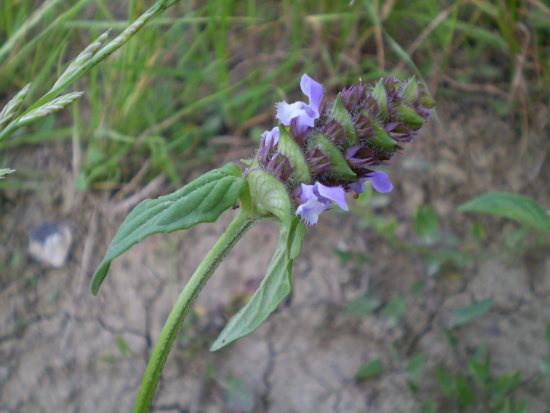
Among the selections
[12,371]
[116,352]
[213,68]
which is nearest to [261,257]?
[116,352]

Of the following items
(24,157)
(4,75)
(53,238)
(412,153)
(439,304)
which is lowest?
(439,304)

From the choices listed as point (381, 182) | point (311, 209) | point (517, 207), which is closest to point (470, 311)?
point (517, 207)

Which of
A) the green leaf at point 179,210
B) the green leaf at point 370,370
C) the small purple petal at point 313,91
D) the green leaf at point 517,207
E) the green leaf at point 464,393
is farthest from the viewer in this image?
the green leaf at point 370,370

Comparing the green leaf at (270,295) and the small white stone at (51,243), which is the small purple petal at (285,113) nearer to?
the green leaf at (270,295)

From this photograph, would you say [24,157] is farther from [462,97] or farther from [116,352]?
[462,97]

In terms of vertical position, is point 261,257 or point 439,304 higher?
point 261,257

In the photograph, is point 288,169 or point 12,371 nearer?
point 288,169

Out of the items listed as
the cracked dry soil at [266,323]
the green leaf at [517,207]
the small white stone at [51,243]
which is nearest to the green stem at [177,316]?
the green leaf at [517,207]
